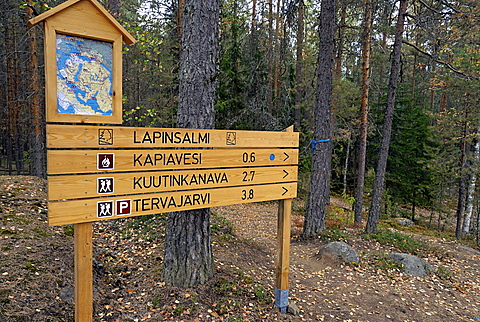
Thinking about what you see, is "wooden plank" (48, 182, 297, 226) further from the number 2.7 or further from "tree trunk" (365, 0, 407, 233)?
"tree trunk" (365, 0, 407, 233)

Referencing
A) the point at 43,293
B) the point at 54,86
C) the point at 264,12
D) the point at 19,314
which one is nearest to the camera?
the point at 54,86

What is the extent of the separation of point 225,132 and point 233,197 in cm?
77

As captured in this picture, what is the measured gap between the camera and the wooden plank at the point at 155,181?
7.61ft

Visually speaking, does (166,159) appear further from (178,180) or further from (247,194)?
(247,194)

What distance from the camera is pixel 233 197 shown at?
11.0 ft

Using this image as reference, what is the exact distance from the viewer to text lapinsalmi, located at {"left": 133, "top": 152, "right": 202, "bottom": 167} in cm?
271

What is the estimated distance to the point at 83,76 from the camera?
7.89 ft

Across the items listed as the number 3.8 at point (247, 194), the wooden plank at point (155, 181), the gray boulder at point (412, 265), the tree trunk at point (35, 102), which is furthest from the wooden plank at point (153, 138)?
the tree trunk at point (35, 102)

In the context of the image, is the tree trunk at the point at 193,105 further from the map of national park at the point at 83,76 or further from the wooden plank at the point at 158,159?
the map of national park at the point at 83,76

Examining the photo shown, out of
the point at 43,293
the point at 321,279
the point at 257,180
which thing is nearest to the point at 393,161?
the point at 321,279

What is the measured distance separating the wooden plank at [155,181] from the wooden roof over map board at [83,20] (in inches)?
47.7

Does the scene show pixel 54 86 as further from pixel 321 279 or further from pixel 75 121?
pixel 321 279

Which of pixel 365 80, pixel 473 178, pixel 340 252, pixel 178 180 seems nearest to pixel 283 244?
pixel 178 180

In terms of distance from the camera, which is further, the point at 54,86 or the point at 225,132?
the point at 225,132
